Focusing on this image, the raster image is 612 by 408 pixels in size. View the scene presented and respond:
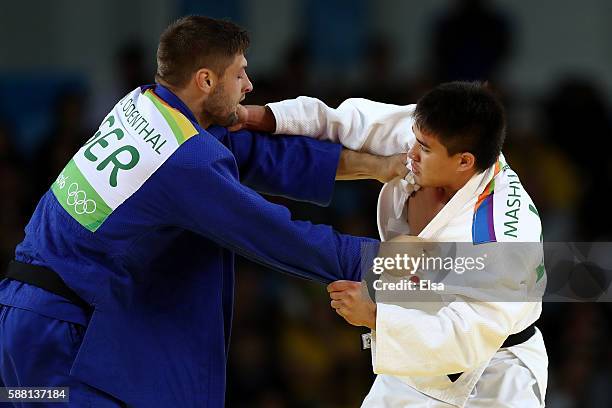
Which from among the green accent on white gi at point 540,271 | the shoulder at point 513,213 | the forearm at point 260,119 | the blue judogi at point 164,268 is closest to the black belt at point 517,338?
the green accent on white gi at point 540,271

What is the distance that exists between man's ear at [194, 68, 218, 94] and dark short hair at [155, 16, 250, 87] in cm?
1

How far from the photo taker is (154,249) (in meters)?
3.79

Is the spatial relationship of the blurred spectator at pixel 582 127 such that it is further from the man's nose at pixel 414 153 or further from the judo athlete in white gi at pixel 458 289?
the man's nose at pixel 414 153

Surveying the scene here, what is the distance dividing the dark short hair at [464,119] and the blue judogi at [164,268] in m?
0.45

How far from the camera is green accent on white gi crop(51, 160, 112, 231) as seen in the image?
3727mm

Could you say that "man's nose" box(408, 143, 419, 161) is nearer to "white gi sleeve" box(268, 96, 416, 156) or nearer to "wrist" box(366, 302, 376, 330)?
"white gi sleeve" box(268, 96, 416, 156)

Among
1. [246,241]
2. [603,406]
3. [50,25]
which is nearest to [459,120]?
[246,241]

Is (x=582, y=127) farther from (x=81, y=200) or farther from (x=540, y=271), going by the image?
(x=81, y=200)

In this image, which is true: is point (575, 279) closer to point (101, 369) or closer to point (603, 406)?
point (101, 369)

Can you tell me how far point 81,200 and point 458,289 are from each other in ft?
4.27

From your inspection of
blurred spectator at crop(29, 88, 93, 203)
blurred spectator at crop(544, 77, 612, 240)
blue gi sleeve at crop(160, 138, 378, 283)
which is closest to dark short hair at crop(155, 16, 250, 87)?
blue gi sleeve at crop(160, 138, 378, 283)

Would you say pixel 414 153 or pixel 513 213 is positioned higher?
pixel 414 153

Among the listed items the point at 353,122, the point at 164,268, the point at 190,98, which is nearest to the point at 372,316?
the point at 164,268

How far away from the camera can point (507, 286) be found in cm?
364
